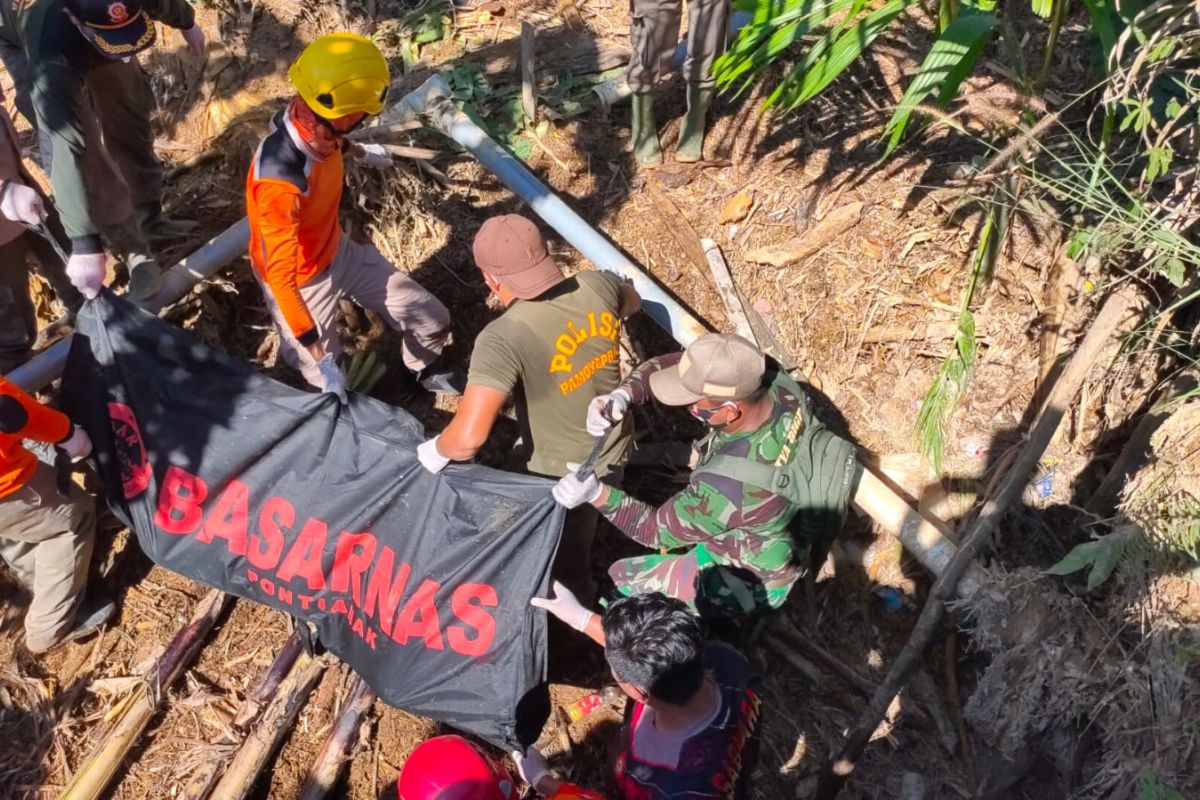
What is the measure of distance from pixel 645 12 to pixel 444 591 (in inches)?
133

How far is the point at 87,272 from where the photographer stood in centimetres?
419

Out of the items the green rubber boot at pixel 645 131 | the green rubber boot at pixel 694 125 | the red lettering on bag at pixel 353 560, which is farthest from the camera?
the green rubber boot at pixel 645 131

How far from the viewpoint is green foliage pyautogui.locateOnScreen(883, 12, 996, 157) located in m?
3.96

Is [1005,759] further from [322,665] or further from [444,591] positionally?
[322,665]

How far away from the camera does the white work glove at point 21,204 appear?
4289 millimetres

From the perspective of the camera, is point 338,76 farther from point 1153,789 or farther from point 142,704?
point 1153,789

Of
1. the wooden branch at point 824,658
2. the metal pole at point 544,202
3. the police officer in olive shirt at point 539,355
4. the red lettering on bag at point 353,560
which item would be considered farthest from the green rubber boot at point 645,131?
the red lettering on bag at point 353,560

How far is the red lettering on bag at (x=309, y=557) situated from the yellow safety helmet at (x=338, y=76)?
184 cm

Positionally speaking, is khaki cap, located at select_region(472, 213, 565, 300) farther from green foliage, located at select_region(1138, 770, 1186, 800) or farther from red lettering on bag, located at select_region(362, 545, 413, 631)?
green foliage, located at select_region(1138, 770, 1186, 800)

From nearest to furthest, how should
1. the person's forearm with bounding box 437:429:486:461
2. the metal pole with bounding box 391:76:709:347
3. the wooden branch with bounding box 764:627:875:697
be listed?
the person's forearm with bounding box 437:429:486:461 → the wooden branch with bounding box 764:627:875:697 → the metal pole with bounding box 391:76:709:347

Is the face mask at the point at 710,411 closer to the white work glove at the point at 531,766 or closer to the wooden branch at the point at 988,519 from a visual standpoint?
the wooden branch at the point at 988,519

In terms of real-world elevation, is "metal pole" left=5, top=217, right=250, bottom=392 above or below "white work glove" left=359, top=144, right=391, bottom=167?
below

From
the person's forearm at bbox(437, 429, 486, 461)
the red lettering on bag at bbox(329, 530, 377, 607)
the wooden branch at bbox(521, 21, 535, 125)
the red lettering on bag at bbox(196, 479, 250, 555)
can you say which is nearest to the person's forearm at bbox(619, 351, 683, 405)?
the person's forearm at bbox(437, 429, 486, 461)

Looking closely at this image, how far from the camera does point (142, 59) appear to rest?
7.10 metres
